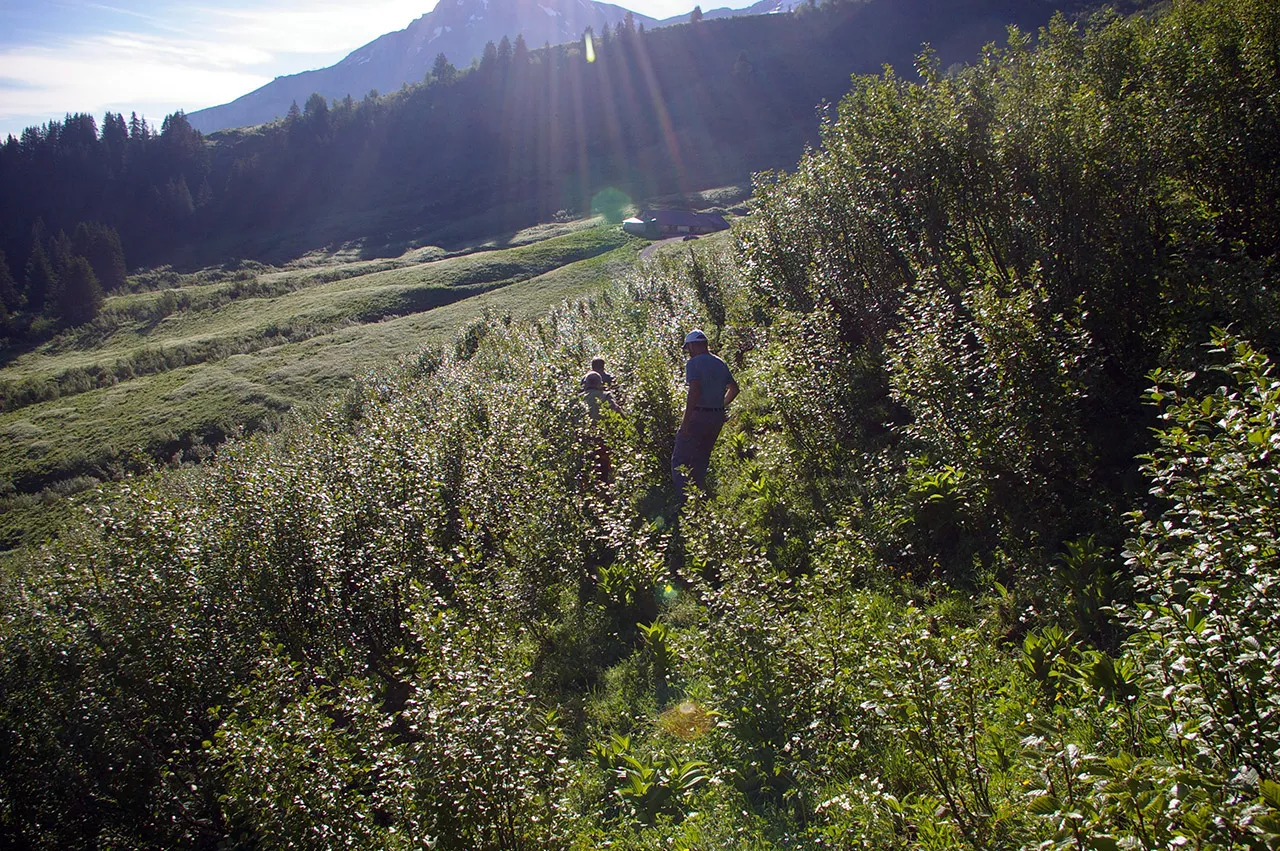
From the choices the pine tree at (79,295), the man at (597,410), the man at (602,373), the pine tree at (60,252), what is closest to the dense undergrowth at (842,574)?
the man at (597,410)

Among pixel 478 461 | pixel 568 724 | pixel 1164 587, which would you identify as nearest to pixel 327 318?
pixel 478 461

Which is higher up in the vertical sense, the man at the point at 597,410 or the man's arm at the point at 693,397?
the man's arm at the point at 693,397

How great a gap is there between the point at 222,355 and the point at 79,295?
54.7m

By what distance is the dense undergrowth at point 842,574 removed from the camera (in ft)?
9.65

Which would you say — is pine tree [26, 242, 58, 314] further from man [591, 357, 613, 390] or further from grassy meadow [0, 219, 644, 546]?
man [591, 357, 613, 390]

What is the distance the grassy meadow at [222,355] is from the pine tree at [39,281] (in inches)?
697

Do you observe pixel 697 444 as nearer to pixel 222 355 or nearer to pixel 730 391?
pixel 730 391

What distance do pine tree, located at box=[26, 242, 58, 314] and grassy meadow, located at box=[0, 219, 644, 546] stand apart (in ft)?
58.1

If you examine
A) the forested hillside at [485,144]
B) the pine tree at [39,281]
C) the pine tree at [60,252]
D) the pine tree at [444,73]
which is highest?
the pine tree at [444,73]

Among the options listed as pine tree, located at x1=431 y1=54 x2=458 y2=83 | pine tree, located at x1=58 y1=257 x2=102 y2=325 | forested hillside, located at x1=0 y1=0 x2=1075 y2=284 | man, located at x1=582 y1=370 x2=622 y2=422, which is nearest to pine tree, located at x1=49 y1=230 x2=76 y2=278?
pine tree, located at x1=58 y1=257 x2=102 y2=325

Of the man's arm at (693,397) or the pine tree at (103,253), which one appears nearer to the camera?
the man's arm at (693,397)

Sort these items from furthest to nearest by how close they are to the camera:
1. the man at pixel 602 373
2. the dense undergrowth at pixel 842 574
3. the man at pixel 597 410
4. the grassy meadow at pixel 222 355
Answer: the grassy meadow at pixel 222 355
the man at pixel 602 373
the man at pixel 597 410
the dense undergrowth at pixel 842 574

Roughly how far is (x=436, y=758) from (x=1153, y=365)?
6092mm

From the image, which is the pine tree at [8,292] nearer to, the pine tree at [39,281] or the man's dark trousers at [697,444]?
the pine tree at [39,281]
